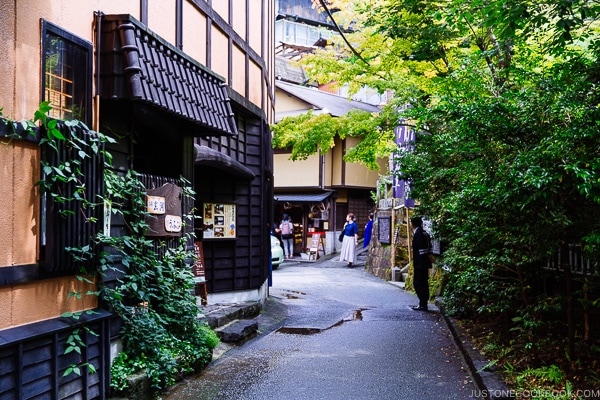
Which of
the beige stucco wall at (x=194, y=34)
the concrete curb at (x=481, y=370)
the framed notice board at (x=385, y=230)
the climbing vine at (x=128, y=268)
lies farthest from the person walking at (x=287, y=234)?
the climbing vine at (x=128, y=268)

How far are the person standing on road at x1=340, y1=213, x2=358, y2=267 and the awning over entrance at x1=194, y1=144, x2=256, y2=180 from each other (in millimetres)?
14523

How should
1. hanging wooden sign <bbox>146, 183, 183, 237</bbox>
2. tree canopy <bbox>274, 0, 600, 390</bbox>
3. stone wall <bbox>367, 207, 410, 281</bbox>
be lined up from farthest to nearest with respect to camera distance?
1. stone wall <bbox>367, 207, 410, 281</bbox>
2. hanging wooden sign <bbox>146, 183, 183, 237</bbox>
3. tree canopy <bbox>274, 0, 600, 390</bbox>

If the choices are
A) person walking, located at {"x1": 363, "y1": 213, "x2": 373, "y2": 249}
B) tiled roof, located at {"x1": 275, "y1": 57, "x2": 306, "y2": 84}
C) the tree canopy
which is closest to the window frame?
the tree canopy

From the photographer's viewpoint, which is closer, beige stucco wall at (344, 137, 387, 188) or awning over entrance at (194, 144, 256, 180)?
awning over entrance at (194, 144, 256, 180)

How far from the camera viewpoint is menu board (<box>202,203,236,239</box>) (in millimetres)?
11727

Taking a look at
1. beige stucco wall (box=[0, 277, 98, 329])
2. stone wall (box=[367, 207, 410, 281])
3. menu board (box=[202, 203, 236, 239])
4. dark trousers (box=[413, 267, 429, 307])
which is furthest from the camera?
stone wall (box=[367, 207, 410, 281])

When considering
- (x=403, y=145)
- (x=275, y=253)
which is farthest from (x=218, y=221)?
(x=275, y=253)

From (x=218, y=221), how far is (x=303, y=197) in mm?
20255

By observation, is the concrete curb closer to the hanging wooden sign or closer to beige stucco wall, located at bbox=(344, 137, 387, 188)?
the hanging wooden sign

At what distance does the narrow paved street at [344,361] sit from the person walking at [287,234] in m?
15.9

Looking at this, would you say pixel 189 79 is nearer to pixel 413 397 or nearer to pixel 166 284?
pixel 166 284

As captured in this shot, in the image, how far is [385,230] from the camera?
920 inches

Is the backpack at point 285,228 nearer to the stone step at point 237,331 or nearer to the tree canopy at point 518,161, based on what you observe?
the tree canopy at point 518,161

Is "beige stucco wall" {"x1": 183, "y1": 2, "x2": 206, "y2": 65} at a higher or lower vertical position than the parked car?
higher
